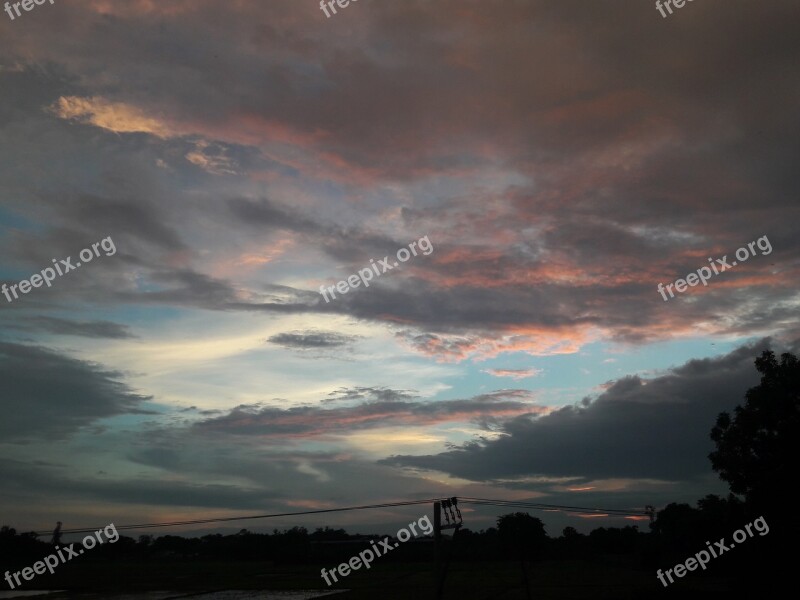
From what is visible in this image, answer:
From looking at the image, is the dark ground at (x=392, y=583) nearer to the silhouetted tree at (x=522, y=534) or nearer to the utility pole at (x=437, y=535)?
the utility pole at (x=437, y=535)

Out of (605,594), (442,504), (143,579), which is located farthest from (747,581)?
(143,579)

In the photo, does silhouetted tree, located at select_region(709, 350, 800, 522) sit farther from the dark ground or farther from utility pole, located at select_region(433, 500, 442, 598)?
utility pole, located at select_region(433, 500, 442, 598)

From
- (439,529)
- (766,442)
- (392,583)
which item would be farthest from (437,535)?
(392,583)

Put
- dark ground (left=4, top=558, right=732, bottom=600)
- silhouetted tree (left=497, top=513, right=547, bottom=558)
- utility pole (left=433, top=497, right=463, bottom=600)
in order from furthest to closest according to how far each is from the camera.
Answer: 1. silhouetted tree (left=497, top=513, right=547, bottom=558)
2. dark ground (left=4, top=558, right=732, bottom=600)
3. utility pole (left=433, top=497, right=463, bottom=600)

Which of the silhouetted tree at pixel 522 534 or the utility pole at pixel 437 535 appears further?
the silhouetted tree at pixel 522 534

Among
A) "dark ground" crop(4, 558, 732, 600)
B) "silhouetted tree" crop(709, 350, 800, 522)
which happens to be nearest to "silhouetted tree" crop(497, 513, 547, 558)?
"dark ground" crop(4, 558, 732, 600)

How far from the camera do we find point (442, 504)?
139ft

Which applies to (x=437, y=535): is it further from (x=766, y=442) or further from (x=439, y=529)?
(x=766, y=442)

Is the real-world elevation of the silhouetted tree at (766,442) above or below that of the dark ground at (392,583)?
above

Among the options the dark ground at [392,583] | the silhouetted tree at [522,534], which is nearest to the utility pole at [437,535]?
the dark ground at [392,583]

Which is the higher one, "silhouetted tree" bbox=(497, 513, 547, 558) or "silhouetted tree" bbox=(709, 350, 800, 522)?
"silhouetted tree" bbox=(709, 350, 800, 522)

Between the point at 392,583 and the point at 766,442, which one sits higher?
the point at 766,442

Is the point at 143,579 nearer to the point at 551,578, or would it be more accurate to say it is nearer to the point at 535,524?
the point at 551,578

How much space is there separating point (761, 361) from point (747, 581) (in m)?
17.0
